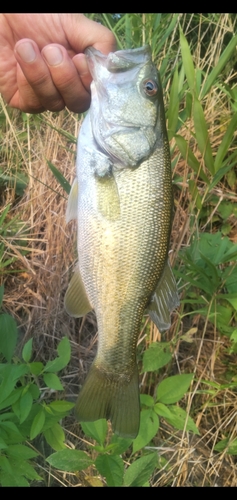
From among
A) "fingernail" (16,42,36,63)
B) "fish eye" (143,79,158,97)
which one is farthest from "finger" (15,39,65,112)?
"fish eye" (143,79,158,97)

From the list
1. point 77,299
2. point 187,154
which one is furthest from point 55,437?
point 187,154

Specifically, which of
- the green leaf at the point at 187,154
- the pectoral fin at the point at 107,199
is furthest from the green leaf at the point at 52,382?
the green leaf at the point at 187,154

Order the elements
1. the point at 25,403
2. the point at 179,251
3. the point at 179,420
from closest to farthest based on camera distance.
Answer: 1. the point at 25,403
2. the point at 179,420
3. the point at 179,251

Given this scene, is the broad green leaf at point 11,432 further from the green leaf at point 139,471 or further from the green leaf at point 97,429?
the green leaf at point 139,471

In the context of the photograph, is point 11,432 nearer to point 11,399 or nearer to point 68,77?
point 11,399

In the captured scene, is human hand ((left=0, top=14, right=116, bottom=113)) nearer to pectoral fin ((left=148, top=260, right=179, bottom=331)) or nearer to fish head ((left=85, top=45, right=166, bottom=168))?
fish head ((left=85, top=45, right=166, bottom=168))

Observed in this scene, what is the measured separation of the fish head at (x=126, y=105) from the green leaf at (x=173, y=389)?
93 cm

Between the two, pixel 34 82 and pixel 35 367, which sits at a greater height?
pixel 34 82

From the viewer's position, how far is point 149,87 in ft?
4.65

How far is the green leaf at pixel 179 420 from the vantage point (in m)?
1.78

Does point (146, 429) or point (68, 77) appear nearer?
point (68, 77)

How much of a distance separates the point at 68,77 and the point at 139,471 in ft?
4.70

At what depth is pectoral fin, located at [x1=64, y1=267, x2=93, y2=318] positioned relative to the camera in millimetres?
1417

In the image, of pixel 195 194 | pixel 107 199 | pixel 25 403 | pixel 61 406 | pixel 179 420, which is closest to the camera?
pixel 107 199
